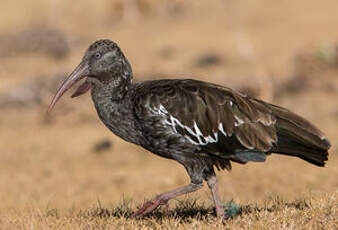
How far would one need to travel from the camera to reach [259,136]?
6117 millimetres

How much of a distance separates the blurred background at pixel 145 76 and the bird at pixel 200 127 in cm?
185

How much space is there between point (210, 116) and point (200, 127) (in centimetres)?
16

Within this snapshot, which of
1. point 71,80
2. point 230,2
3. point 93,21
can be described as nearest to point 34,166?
point 71,80

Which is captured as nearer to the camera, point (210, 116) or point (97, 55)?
point (210, 116)

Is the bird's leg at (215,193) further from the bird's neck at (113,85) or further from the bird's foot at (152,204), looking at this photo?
the bird's neck at (113,85)

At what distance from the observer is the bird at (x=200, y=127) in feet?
19.8

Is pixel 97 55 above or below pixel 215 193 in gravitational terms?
above

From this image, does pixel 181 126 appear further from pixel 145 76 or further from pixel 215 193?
pixel 145 76

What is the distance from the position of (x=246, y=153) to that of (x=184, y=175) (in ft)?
20.0

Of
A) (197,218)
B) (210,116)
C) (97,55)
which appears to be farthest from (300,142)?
(97,55)

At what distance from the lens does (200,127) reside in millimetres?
6078

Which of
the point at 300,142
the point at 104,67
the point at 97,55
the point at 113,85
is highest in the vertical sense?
the point at 97,55

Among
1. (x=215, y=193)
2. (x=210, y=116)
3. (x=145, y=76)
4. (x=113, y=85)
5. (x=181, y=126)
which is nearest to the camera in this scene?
(x=181, y=126)

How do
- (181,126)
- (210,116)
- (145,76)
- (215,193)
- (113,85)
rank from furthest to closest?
(145,76) → (113,85) → (215,193) → (210,116) → (181,126)
